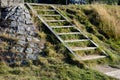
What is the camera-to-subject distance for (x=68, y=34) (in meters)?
10.5

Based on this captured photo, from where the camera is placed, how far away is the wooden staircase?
968 cm

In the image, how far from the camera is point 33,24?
10.0 metres

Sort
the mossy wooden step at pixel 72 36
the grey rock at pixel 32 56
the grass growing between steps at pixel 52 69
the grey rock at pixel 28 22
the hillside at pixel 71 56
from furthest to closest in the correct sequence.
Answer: the mossy wooden step at pixel 72 36 < the grey rock at pixel 28 22 < the grey rock at pixel 32 56 < the hillside at pixel 71 56 < the grass growing between steps at pixel 52 69

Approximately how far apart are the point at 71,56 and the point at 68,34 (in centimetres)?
155

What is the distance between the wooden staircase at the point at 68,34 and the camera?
968cm

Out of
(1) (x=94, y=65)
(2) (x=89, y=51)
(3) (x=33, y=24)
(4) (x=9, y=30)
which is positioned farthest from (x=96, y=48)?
(4) (x=9, y=30)

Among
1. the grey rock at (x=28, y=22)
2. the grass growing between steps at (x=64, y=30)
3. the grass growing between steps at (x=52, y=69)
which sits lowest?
the grass growing between steps at (x=52, y=69)

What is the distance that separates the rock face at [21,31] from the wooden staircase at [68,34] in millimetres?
641

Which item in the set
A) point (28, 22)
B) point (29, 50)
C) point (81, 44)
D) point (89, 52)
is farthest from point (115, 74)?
point (28, 22)

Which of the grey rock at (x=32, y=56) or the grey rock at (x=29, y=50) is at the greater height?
the grey rock at (x=29, y=50)

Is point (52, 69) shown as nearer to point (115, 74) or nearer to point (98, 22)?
point (115, 74)

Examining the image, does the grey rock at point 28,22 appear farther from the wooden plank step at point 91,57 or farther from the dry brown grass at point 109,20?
the dry brown grass at point 109,20

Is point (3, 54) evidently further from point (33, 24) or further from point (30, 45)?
point (33, 24)

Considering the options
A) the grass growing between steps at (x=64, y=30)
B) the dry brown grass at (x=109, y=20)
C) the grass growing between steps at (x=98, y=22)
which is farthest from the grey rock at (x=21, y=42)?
the dry brown grass at (x=109, y=20)
